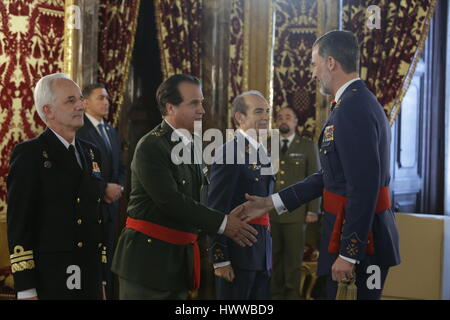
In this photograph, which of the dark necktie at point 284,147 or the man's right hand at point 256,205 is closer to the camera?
the man's right hand at point 256,205

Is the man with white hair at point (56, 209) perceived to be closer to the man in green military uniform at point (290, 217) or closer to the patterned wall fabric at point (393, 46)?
the man in green military uniform at point (290, 217)

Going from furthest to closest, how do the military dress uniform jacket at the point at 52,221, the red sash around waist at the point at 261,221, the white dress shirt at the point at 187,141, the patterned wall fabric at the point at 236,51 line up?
the patterned wall fabric at the point at 236,51, the red sash around waist at the point at 261,221, the white dress shirt at the point at 187,141, the military dress uniform jacket at the point at 52,221

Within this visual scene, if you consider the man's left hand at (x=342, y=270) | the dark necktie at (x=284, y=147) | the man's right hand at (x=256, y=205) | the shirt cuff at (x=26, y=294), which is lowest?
the shirt cuff at (x=26, y=294)

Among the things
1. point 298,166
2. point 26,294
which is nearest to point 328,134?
point 26,294

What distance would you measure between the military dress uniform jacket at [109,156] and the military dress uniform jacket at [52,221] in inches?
58.7

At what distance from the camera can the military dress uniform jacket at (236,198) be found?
9.66ft

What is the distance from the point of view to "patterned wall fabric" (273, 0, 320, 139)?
4.68m

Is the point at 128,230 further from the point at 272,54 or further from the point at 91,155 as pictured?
the point at 272,54

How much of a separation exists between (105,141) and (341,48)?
2.03m

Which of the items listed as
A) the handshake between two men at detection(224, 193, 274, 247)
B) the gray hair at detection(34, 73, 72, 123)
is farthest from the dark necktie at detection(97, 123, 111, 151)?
the gray hair at detection(34, 73, 72, 123)

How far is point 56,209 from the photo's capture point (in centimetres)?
220

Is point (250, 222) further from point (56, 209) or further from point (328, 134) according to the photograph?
point (56, 209)

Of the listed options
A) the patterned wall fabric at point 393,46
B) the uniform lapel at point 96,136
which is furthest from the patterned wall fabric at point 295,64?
the uniform lapel at point 96,136

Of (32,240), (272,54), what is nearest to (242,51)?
(272,54)
